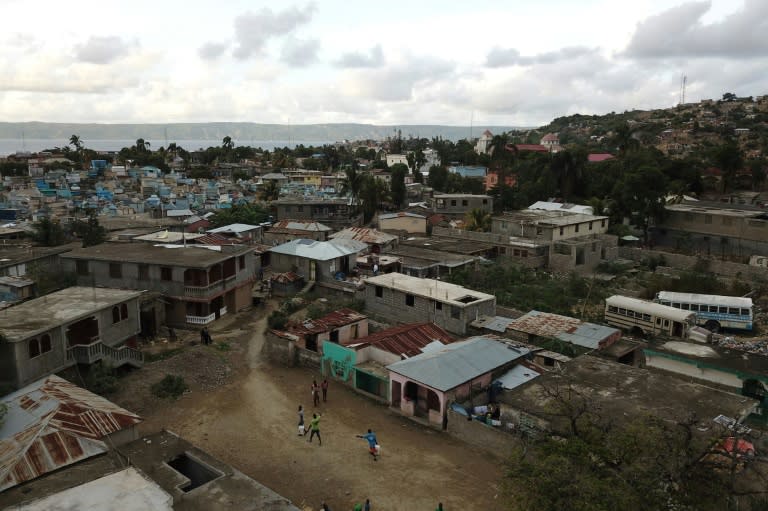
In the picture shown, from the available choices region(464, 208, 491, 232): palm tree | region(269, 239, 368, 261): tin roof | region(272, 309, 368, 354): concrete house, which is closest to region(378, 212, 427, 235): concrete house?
region(464, 208, 491, 232): palm tree

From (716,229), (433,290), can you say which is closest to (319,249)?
(433,290)

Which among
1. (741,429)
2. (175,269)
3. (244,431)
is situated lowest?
(244,431)

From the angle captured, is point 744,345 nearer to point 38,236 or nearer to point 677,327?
point 677,327

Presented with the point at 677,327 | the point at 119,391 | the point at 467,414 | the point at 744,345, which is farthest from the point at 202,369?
the point at 744,345

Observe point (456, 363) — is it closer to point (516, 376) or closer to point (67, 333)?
point (516, 376)

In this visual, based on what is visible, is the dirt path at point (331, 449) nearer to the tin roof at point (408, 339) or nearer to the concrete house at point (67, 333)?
the tin roof at point (408, 339)

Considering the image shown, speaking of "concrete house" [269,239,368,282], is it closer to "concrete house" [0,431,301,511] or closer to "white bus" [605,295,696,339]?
"white bus" [605,295,696,339]
